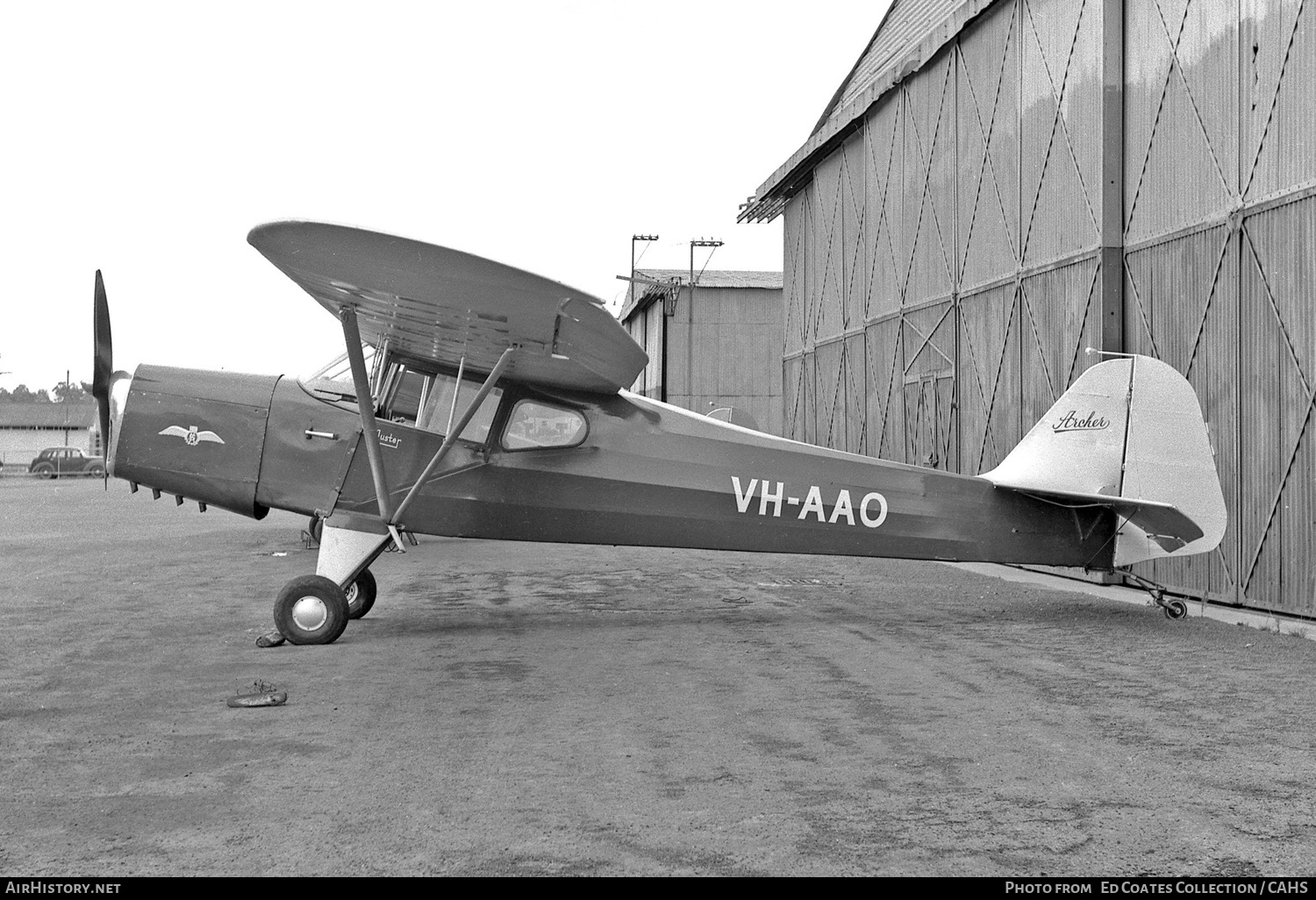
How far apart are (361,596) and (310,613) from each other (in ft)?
4.62

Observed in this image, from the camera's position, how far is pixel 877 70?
23.9 m

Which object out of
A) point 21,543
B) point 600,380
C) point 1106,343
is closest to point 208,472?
point 600,380

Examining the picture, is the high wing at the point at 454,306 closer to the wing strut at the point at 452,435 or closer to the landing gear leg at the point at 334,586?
the wing strut at the point at 452,435

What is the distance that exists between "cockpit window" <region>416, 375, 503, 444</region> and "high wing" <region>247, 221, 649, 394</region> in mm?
225

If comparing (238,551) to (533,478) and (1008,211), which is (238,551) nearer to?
(533,478)

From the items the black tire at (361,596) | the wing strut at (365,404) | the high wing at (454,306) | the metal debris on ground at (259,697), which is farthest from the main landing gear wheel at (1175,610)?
the metal debris on ground at (259,697)

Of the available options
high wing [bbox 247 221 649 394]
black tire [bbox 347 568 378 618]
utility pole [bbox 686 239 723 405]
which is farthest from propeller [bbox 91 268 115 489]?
utility pole [bbox 686 239 723 405]

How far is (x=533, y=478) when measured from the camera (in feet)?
30.0

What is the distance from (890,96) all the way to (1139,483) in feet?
45.2

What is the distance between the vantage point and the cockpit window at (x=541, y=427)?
30.2 ft

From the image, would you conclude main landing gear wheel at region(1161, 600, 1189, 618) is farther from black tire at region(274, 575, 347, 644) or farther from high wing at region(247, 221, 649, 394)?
black tire at region(274, 575, 347, 644)

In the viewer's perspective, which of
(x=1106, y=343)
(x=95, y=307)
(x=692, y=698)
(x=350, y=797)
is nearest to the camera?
(x=350, y=797)

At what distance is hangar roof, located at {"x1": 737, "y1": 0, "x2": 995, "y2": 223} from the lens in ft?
61.1

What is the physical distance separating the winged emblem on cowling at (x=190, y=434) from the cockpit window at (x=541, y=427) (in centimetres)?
235
